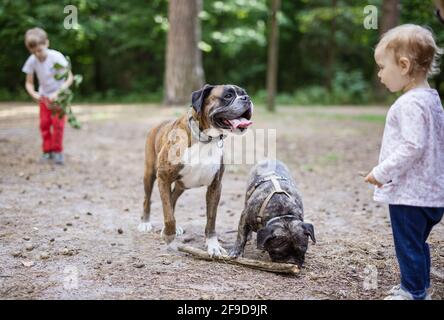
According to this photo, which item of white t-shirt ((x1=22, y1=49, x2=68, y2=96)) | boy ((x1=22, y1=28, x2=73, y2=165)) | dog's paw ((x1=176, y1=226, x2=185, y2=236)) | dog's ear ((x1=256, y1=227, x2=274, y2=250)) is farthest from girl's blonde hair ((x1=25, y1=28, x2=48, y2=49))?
dog's ear ((x1=256, y1=227, x2=274, y2=250))

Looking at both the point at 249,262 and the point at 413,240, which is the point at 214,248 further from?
the point at 413,240

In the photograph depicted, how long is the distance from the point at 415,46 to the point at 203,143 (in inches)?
80.9

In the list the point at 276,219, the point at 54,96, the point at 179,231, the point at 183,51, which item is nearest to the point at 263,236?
the point at 276,219

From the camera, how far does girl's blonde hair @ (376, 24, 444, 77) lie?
3166 mm

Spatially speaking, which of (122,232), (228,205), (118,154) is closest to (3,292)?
(122,232)

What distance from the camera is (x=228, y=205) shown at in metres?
6.82

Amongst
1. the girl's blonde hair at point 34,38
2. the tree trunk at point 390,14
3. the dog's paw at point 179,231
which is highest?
the tree trunk at point 390,14

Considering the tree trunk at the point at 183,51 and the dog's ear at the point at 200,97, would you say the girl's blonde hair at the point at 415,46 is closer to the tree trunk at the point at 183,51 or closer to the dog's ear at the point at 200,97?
the dog's ear at the point at 200,97

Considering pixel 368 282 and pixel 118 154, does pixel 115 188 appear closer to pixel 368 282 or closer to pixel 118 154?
pixel 118 154

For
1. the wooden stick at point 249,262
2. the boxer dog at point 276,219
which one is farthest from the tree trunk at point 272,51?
the wooden stick at point 249,262

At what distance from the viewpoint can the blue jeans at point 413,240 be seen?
326 cm

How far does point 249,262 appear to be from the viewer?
4.19 m

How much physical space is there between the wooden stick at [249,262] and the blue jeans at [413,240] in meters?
0.94
